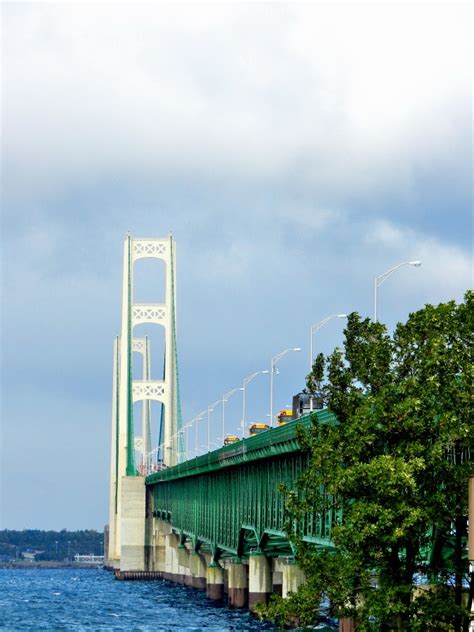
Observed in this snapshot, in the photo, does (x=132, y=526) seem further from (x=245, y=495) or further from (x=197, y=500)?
(x=245, y=495)

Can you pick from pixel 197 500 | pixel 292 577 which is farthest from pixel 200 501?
pixel 292 577

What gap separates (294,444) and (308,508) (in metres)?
23.3


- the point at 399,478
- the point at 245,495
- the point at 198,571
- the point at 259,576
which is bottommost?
the point at 198,571

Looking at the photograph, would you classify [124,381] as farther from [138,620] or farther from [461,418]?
[461,418]

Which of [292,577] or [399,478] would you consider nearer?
[399,478]

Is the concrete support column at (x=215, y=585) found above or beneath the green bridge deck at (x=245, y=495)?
beneath

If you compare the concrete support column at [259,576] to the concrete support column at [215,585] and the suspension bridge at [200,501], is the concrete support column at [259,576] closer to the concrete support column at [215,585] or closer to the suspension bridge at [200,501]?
the suspension bridge at [200,501]

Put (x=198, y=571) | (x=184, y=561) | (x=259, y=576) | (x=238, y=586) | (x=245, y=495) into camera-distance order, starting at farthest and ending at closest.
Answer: (x=184, y=561) → (x=198, y=571) → (x=238, y=586) → (x=245, y=495) → (x=259, y=576)

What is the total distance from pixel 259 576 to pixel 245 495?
477cm

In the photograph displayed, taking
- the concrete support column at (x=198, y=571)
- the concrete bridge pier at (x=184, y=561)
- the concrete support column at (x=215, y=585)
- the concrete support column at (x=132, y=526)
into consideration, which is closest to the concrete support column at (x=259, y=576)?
the concrete support column at (x=215, y=585)

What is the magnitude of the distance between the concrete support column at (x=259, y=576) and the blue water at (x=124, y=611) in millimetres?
1634

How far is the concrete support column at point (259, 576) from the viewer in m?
87.5

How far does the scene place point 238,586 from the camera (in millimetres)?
100438

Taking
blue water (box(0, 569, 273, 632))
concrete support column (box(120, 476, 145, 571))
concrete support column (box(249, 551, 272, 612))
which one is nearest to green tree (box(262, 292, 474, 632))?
blue water (box(0, 569, 273, 632))
